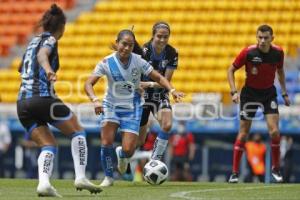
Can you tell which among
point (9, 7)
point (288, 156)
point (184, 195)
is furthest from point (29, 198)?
point (9, 7)

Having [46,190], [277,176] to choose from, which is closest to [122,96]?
[46,190]

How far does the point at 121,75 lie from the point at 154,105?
5.03 ft

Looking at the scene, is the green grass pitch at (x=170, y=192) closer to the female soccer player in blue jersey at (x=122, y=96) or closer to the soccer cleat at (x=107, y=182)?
the soccer cleat at (x=107, y=182)

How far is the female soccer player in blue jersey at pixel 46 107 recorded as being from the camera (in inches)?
409

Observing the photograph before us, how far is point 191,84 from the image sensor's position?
24938 millimetres

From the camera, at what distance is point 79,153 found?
10617 millimetres

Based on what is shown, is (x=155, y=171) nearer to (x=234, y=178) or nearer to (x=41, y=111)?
(x=234, y=178)

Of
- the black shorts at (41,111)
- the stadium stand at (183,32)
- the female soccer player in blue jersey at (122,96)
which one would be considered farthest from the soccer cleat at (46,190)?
the stadium stand at (183,32)

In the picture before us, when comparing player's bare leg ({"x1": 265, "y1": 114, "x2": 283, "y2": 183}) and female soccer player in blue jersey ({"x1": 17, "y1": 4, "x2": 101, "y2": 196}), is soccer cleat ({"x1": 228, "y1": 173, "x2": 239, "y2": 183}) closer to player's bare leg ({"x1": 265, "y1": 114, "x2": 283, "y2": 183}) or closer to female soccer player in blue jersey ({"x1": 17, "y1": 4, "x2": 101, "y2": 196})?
player's bare leg ({"x1": 265, "y1": 114, "x2": 283, "y2": 183})

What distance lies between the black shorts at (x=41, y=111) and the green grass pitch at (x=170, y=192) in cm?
84

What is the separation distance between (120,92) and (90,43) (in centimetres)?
1553

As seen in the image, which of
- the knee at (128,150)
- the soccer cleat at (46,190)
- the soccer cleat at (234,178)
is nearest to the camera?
the soccer cleat at (46,190)

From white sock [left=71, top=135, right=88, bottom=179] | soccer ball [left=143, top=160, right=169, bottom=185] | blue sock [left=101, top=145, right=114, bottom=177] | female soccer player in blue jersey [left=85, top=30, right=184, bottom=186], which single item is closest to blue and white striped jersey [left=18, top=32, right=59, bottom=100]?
white sock [left=71, top=135, right=88, bottom=179]

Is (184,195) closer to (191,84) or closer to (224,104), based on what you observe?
(224,104)
